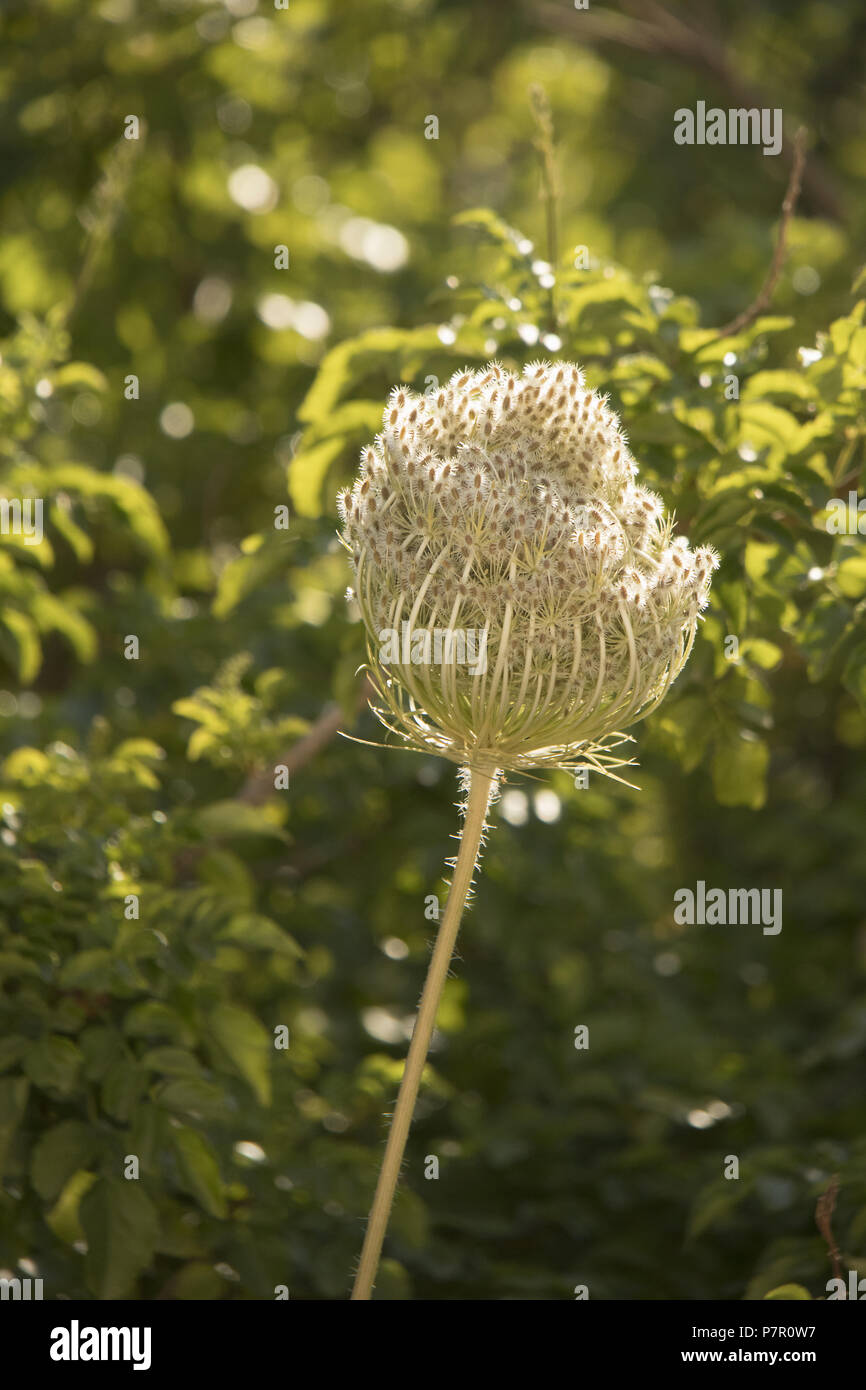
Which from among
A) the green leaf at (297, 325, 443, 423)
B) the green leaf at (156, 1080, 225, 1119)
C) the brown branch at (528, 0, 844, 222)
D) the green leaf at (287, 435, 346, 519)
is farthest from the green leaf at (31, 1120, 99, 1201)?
the brown branch at (528, 0, 844, 222)

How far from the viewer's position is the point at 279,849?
11.8 ft

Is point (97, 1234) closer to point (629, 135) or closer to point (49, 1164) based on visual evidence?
point (49, 1164)

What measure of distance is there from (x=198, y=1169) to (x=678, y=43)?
478 centimetres

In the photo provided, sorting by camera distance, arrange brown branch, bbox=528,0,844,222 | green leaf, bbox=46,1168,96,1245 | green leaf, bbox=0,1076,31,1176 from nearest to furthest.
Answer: green leaf, bbox=0,1076,31,1176, green leaf, bbox=46,1168,96,1245, brown branch, bbox=528,0,844,222

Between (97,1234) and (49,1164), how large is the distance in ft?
0.48

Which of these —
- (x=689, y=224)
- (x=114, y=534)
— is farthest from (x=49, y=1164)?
(x=689, y=224)

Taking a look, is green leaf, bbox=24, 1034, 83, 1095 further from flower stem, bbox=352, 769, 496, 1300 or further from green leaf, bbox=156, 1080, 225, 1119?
flower stem, bbox=352, 769, 496, 1300

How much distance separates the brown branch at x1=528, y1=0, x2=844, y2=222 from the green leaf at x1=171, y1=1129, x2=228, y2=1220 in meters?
4.47

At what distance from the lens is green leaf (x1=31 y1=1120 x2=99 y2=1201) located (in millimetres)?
2148

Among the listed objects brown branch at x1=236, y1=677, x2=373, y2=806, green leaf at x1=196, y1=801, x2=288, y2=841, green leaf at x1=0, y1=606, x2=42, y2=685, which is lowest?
green leaf at x1=196, y1=801, x2=288, y2=841

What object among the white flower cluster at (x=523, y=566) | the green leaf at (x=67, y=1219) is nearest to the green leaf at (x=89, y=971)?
the green leaf at (x=67, y=1219)

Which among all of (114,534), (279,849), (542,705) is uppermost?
(114,534)

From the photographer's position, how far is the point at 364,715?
10.5 feet

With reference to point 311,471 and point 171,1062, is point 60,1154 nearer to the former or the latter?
point 171,1062
